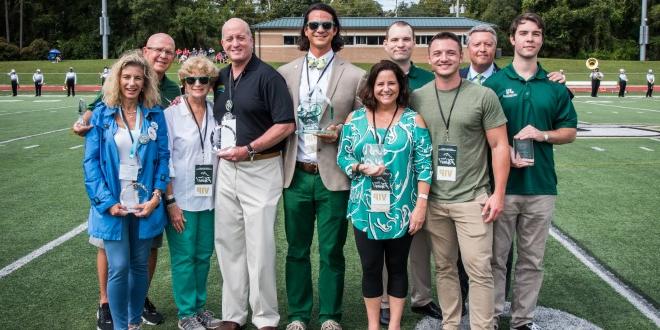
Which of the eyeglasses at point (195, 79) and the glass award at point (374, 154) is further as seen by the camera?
the eyeglasses at point (195, 79)

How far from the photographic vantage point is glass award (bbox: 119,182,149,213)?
12.5 ft

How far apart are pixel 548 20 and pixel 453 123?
202ft

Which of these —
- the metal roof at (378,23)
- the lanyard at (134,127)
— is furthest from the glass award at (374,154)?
the metal roof at (378,23)

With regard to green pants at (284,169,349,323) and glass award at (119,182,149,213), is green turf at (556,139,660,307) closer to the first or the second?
green pants at (284,169,349,323)

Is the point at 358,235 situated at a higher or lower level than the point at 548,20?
lower

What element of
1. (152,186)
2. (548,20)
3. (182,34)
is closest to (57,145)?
(152,186)

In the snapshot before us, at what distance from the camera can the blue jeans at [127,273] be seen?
12.5ft

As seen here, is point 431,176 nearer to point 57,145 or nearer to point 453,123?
point 453,123

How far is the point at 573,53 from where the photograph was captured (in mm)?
62062

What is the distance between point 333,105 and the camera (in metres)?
4.21

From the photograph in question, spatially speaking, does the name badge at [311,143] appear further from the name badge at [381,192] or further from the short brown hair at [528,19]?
the short brown hair at [528,19]

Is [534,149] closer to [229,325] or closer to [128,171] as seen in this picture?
[229,325]

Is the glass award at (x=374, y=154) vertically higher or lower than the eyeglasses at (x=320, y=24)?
lower

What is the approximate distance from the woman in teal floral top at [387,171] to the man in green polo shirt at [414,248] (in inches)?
23.7
